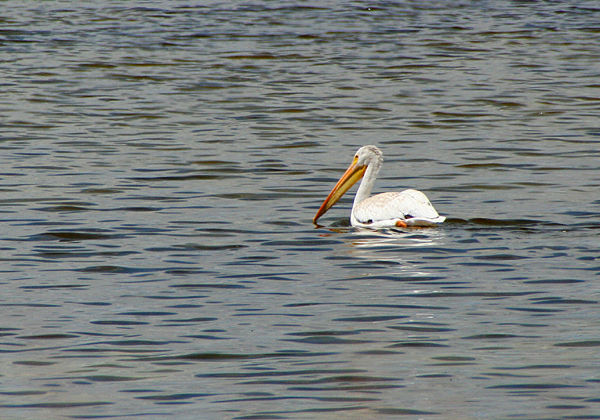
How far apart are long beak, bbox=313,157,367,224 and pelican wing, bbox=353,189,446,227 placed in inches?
28.8

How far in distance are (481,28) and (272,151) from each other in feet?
57.2

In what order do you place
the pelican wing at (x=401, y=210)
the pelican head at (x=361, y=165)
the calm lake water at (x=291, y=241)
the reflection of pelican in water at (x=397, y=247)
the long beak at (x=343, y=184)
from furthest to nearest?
the pelican head at (x=361, y=165) < the long beak at (x=343, y=184) < the pelican wing at (x=401, y=210) < the reflection of pelican in water at (x=397, y=247) < the calm lake water at (x=291, y=241)

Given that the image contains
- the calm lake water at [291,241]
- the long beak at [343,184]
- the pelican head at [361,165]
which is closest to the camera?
the calm lake water at [291,241]

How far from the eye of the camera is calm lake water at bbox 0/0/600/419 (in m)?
6.77

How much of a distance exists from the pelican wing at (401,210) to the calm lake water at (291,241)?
141 mm

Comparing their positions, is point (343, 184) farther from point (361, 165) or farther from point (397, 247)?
point (397, 247)

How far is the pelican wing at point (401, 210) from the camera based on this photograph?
37.4ft

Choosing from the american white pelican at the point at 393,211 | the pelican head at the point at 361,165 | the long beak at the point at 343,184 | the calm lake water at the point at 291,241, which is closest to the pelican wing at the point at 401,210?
the american white pelican at the point at 393,211

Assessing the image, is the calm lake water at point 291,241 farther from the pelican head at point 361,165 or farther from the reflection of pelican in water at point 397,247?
the pelican head at point 361,165

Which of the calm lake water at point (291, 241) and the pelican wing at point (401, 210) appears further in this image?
the pelican wing at point (401, 210)

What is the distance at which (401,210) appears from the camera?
37.8 feet

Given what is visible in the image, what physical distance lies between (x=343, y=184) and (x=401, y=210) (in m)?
1.74

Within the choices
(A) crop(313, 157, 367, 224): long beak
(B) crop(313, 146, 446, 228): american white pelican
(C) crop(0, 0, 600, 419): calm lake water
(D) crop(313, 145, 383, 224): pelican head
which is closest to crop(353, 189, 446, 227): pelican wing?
(B) crop(313, 146, 446, 228): american white pelican

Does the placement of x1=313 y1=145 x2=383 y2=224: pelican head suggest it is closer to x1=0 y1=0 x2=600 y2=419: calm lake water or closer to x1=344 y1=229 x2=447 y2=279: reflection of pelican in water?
x1=0 y1=0 x2=600 y2=419: calm lake water
